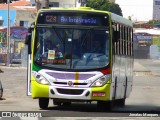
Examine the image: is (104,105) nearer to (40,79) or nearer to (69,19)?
Result: (40,79)

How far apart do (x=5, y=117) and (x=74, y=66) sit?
3.21 meters

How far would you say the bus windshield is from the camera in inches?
726

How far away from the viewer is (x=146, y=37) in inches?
4355

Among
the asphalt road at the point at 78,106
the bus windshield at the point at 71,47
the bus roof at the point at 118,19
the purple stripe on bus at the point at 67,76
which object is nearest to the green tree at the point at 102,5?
the asphalt road at the point at 78,106

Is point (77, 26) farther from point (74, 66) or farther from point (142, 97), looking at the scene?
point (142, 97)

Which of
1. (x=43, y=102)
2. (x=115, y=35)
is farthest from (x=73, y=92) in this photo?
(x=115, y=35)

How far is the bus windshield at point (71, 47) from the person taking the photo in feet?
60.5

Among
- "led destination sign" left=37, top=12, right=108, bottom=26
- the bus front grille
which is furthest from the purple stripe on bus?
"led destination sign" left=37, top=12, right=108, bottom=26

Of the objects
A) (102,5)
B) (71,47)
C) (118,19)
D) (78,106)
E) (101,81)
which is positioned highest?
(118,19)

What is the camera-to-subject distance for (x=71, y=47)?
1859cm

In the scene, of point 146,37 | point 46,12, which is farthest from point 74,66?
point 146,37

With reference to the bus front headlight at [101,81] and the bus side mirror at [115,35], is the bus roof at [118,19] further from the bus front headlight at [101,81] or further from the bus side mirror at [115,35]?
the bus front headlight at [101,81]

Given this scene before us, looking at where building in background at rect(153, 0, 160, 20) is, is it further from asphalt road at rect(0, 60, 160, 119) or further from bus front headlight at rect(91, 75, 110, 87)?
bus front headlight at rect(91, 75, 110, 87)

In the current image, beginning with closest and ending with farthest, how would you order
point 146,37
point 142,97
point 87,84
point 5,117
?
1. point 5,117
2. point 87,84
3. point 142,97
4. point 146,37
